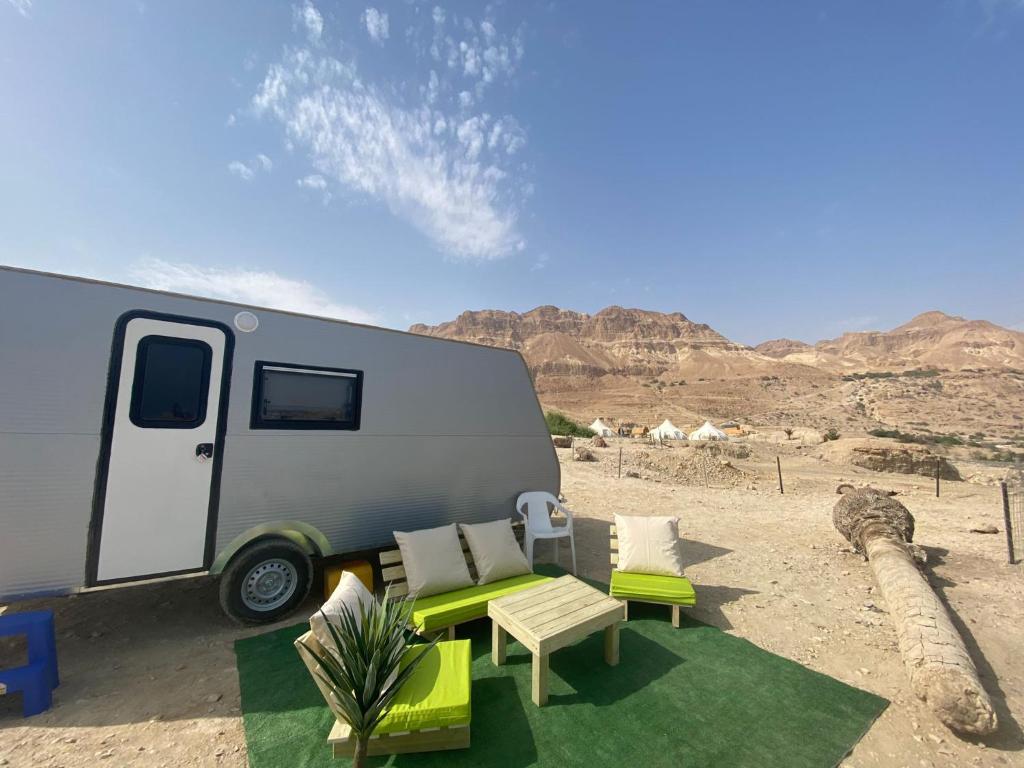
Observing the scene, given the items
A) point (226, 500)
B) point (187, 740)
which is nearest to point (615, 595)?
point (187, 740)

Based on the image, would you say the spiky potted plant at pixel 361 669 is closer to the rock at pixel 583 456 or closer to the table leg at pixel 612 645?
the table leg at pixel 612 645

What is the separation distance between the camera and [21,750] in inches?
109

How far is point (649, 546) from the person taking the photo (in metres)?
5.12

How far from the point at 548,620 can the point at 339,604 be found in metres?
1.63

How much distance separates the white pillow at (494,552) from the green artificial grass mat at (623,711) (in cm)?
71

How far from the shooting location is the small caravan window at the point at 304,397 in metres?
4.27

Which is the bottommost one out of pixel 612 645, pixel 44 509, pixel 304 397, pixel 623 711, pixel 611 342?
pixel 623 711

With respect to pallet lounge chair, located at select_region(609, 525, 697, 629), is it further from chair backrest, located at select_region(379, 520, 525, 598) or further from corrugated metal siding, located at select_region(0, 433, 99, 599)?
corrugated metal siding, located at select_region(0, 433, 99, 599)

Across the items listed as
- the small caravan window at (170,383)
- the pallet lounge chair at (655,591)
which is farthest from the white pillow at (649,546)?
the small caravan window at (170,383)

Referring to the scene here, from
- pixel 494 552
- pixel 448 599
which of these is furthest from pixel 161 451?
pixel 494 552

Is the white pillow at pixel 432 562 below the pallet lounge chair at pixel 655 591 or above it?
above

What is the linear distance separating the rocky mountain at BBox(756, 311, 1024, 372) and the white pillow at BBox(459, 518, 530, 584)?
274 ft

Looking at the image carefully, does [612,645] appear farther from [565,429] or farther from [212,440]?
[565,429]

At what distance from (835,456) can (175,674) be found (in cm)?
2301
